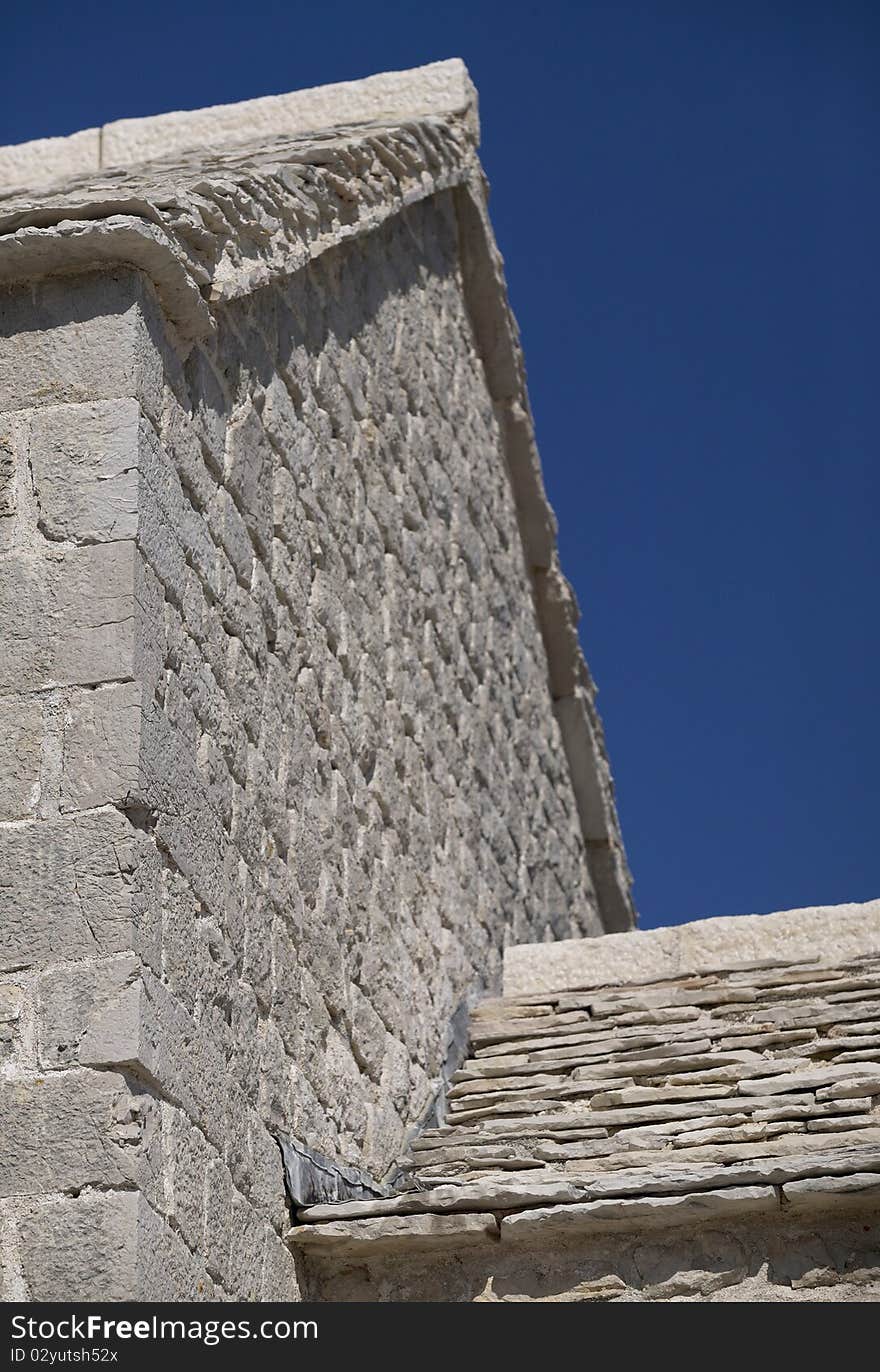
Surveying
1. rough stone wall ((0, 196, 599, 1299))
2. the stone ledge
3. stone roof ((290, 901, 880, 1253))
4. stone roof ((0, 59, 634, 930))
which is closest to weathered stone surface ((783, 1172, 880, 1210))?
stone roof ((290, 901, 880, 1253))

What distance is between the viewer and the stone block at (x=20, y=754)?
363cm

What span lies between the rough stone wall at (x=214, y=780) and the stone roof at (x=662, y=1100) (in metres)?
0.24

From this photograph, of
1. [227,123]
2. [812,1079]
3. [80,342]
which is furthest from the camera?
[227,123]

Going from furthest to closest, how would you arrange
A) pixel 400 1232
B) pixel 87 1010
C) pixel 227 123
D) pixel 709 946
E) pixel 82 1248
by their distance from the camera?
pixel 227 123, pixel 709 946, pixel 400 1232, pixel 87 1010, pixel 82 1248

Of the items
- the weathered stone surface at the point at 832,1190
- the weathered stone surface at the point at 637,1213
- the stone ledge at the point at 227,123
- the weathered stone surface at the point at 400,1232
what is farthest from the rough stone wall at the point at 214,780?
the weathered stone surface at the point at 832,1190

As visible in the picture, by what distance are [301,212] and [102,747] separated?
2001mm

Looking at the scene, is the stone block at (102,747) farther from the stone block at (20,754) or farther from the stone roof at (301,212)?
the stone roof at (301,212)

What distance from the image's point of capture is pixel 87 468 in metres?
3.88

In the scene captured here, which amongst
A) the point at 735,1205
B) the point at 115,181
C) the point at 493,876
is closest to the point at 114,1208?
the point at 735,1205

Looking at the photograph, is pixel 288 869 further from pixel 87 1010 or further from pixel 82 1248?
pixel 82 1248

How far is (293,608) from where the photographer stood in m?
4.83

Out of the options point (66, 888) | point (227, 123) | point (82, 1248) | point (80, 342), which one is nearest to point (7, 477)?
point (80, 342)

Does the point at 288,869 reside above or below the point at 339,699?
below

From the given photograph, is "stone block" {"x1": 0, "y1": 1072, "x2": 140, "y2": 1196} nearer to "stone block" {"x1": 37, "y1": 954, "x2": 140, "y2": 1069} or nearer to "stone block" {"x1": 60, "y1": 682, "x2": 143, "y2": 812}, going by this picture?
"stone block" {"x1": 37, "y1": 954, "x2": 140, "y2": 1069}
